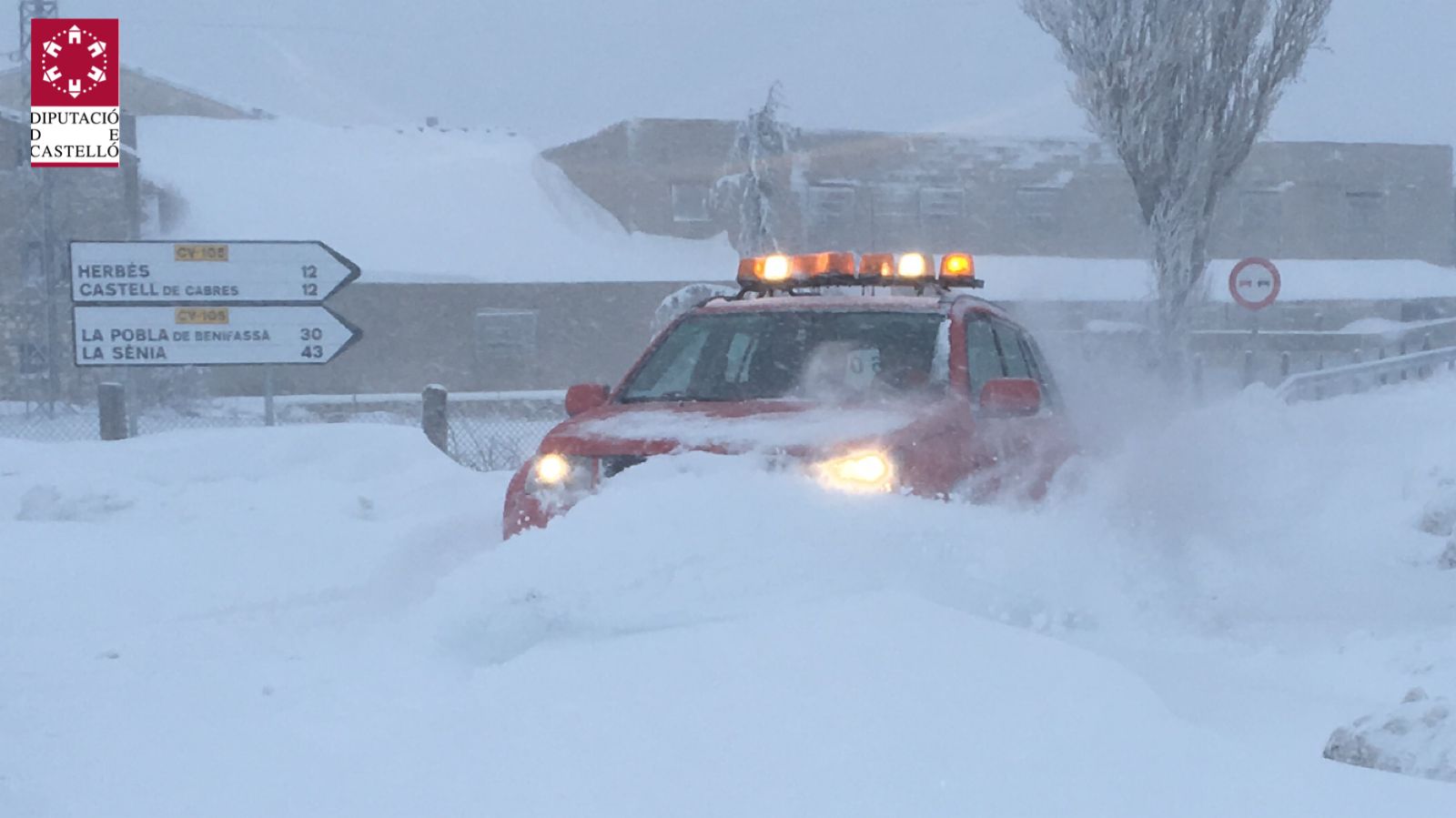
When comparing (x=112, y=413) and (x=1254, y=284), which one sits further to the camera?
(x=1254, y=284)

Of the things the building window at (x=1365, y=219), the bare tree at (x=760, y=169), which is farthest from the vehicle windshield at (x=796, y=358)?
the building window at (x=1365, y=219)

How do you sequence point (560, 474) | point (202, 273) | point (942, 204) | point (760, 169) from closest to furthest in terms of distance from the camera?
point (560, 474), point (202, 273), point (760, 169), point (942, 204)

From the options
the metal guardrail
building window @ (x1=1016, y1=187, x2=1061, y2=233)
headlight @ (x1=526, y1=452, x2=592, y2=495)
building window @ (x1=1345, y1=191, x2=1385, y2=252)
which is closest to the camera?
headlight @ (x1=526, y1=452, x2=592, y2=495)

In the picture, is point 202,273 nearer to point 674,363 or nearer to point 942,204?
point 674,363

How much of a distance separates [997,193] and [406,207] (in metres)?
14.5

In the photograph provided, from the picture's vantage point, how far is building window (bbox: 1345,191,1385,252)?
39656mm

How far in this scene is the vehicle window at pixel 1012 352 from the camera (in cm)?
762

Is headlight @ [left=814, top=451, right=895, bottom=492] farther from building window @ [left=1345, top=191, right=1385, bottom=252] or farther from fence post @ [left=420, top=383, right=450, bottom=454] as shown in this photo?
building window @ [left=1345, top=191, right=1385, bottom=252]

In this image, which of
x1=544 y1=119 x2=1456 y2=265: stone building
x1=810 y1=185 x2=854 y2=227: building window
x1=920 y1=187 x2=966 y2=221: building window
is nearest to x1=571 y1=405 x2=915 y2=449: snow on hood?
x1=544 y1=119 x2=1456 y2=265: stone building

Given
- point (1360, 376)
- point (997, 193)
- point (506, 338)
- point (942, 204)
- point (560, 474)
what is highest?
point (997, 193)

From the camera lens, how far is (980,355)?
7.14 m

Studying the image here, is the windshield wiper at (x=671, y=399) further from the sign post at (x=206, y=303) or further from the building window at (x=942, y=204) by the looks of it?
the building window at (x=942, y=204)

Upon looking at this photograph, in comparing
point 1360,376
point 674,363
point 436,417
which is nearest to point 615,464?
point 674,363

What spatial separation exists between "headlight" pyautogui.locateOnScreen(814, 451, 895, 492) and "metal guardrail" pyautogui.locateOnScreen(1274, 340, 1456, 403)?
566 inches
